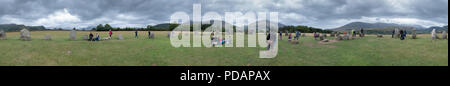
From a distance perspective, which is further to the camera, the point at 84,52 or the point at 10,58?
the point at 84,52

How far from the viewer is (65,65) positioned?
14586mm

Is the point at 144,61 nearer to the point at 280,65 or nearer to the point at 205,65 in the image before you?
the point at 205,65
